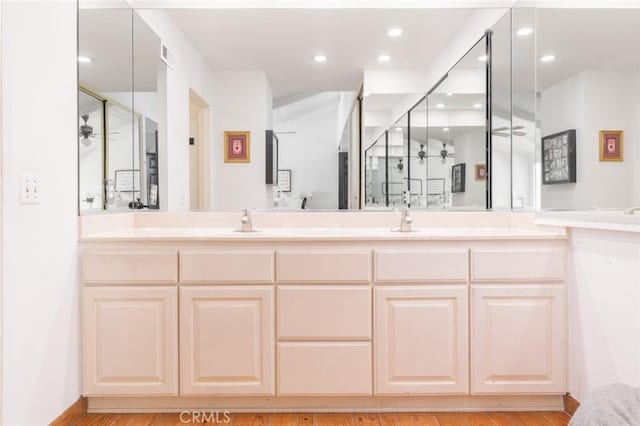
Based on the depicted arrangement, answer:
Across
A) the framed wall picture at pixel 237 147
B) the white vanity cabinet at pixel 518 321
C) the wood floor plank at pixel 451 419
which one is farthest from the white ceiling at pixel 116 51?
the wood floor plank at pixel 451 419

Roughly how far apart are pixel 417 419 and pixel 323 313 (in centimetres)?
64

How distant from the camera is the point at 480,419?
187 cm

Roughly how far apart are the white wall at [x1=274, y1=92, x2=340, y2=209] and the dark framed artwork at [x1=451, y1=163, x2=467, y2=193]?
27.1 inches

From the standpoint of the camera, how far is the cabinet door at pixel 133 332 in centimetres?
186

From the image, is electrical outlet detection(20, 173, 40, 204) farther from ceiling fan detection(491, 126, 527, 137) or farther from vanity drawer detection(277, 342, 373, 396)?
ceiling fan detection(491, 126, 527, 137)

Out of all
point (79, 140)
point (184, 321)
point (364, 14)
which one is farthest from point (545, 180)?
point (79, 140)

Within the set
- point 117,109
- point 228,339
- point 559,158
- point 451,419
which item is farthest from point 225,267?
point 559,158

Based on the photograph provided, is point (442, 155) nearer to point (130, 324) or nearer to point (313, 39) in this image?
point (313, 39)

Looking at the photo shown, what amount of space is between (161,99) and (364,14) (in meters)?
1.24

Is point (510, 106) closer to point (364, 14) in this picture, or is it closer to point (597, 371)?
point (364, 14)

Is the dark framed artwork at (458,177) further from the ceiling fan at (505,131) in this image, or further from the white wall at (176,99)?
the white wall at (176,99)

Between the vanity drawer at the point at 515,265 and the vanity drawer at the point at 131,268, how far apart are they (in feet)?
4.49

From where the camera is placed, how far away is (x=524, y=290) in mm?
1878

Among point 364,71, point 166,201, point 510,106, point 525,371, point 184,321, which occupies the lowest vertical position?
point 525,371
